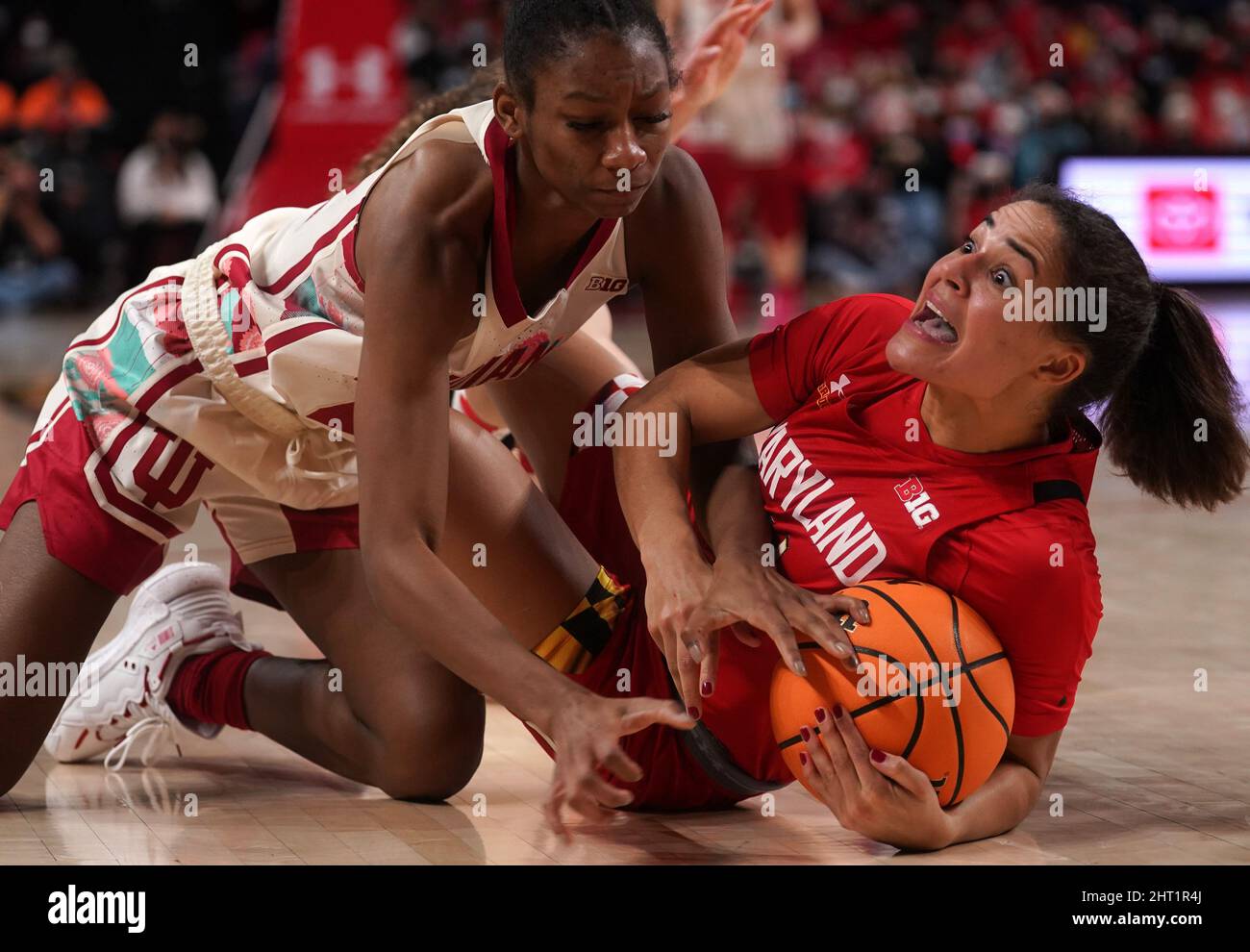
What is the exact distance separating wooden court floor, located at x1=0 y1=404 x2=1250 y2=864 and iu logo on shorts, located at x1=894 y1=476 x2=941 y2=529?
51 centimetres

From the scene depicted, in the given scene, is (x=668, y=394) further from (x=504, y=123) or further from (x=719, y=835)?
(x=719, y=835)

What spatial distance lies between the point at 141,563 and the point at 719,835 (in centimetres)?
120

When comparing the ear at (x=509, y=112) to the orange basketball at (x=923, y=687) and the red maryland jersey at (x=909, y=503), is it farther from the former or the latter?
the orange basketball at (x=923, y=687)

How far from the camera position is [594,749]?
7.14 feet

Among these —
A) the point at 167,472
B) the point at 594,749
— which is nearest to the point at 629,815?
the point at 594,749

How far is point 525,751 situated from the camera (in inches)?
130

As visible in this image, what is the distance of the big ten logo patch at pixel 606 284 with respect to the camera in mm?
2828

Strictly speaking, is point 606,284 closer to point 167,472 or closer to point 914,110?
point 167,472

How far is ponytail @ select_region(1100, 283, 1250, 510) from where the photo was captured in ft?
8.41

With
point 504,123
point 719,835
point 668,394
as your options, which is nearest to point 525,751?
point 719,835

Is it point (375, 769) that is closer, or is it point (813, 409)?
point (813, 409)

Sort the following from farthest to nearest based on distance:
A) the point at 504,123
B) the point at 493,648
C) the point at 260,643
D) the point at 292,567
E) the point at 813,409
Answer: the point at 260,643 → the point at 292,567 → the point at 813,409 → the point at 504,123 → the point at 493,648

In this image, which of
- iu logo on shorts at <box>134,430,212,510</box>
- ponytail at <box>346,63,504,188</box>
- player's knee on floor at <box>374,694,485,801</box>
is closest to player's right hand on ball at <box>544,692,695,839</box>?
player's knee on floor at <box>374,694,485,801</box>

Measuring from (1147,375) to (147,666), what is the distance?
201 cm
